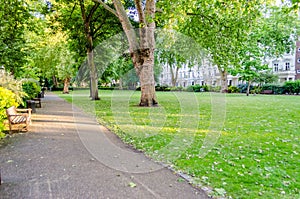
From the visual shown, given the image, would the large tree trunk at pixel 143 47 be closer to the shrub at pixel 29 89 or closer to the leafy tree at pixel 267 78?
the shrub at pixel 29 89

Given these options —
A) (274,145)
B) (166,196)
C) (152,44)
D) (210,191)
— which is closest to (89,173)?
(166,196)

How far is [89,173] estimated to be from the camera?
12.8 ft

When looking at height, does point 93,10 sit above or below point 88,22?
above

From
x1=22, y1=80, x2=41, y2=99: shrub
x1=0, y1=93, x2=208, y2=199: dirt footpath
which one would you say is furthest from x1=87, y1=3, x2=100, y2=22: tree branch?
x1=0, y1=93, x2=208, y2=199: dirt footpath

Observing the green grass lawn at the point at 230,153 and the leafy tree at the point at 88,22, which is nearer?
the green grass lawn at the point at 230,153

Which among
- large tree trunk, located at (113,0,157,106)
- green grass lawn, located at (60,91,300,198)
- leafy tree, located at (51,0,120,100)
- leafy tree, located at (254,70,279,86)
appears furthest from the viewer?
leafy tree, located at (254,70,279,86)

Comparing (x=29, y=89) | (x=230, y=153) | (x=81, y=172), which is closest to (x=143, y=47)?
(x=29, y=89)

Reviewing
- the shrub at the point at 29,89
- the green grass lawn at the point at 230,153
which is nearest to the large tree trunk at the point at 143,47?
the green grass lawn at the point at 230,153

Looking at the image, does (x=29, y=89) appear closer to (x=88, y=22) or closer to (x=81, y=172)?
(x=88, y=22)

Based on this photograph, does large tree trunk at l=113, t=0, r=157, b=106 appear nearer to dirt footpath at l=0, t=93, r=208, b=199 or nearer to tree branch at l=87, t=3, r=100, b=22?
tree branch at l=87, t=3, r=100, b=22

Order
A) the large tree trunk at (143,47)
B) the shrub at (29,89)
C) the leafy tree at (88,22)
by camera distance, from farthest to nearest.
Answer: the leafy tree at (88,22), the shrub at (29,89), the large tree trunk at (143,47)

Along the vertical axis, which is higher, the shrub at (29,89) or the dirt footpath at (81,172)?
the shrub at (29,89)

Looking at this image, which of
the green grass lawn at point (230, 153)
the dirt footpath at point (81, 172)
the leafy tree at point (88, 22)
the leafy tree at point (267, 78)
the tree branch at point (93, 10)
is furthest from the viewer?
the leafy tree at point (267, 78)

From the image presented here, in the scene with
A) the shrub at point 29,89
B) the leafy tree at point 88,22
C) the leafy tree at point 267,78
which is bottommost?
the shrub at point 29,89
